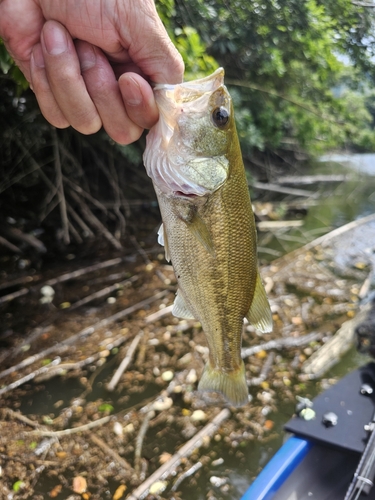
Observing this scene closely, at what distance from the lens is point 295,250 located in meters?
6.64

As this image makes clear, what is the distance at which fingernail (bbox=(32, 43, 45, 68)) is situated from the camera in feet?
4.82

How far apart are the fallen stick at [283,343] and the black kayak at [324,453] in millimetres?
1419

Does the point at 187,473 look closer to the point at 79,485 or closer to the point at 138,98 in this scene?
the point at 79,485

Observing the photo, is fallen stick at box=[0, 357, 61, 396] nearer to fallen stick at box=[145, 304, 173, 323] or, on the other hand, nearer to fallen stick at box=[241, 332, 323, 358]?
fallen stick at box=[145, 304, 173, 323]

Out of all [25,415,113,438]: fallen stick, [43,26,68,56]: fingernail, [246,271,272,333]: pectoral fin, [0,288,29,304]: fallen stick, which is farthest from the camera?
[0,288,29,304]: fallen stick

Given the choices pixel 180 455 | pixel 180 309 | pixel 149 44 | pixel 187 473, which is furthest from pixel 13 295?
pixel 149 44

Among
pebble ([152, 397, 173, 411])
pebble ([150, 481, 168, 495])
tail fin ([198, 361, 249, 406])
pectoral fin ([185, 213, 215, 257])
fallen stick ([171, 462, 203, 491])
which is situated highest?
pectoral fin ([185, 213, 215, 257])

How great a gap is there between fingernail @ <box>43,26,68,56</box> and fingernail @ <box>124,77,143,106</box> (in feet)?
0.89

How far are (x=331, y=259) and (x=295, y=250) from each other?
616 millimetres

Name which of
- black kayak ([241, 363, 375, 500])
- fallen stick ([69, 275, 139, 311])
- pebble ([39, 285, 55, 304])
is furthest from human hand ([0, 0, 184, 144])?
pebble ([39, 285, 55, 304])

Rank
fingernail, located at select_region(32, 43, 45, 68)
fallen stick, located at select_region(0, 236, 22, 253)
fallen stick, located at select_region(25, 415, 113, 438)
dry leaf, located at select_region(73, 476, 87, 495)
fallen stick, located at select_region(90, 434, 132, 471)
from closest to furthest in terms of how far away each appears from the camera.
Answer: fingernail, located at select_region(32, 43, 45, 68) < dry leaf, located at select_region(73, 476, 87, 495) < fallen stick, located at select_region(90, 434, 132, 471) < fallen stick, located at select_region(25, 415, 113, 438) < fallen stick, located at select_region(0, 236, 22, 253)

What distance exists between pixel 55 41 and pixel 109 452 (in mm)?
2793

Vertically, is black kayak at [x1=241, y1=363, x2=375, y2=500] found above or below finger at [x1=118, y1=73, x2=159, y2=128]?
below

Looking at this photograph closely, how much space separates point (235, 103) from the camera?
692 cm
